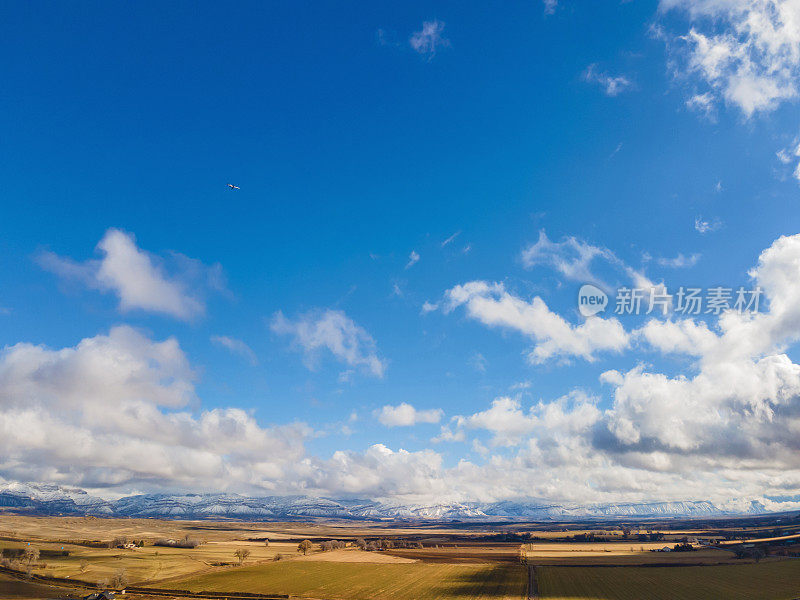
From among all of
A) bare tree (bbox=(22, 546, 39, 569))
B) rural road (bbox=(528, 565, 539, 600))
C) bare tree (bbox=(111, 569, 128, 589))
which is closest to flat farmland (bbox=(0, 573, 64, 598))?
bare tree (bbox=(111, 569, 128, 589))

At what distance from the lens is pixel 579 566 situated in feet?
589

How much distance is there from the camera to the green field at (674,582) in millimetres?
115125

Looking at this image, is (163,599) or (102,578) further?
(102,578)

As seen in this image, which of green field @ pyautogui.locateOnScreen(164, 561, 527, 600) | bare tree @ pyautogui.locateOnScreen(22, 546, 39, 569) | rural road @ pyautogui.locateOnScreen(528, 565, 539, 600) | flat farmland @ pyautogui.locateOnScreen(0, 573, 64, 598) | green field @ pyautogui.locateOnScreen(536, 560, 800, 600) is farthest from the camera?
bare tree @ pyautogui.locateOnScreen(22, 546, 39, 569)

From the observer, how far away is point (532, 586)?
132375 millimetres

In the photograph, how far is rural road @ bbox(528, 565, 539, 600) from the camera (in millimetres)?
116250

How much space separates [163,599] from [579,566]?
151m

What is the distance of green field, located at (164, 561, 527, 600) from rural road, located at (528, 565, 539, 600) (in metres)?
2.02

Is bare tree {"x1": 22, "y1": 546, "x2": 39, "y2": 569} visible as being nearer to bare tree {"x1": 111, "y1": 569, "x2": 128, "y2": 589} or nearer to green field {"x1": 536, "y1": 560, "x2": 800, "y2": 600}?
bare tree {"x1": 111, "y1": 569, "x2": 128, "y2": 589}

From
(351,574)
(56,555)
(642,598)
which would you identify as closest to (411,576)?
(351,574)

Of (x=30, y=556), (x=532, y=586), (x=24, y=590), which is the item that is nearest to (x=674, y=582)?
(x=532, y=586)

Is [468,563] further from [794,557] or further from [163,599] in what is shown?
[794,557]

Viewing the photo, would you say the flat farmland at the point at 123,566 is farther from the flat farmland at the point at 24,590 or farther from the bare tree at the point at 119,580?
the flat farmland at the point at 24,590

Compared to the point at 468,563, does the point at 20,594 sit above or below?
above
